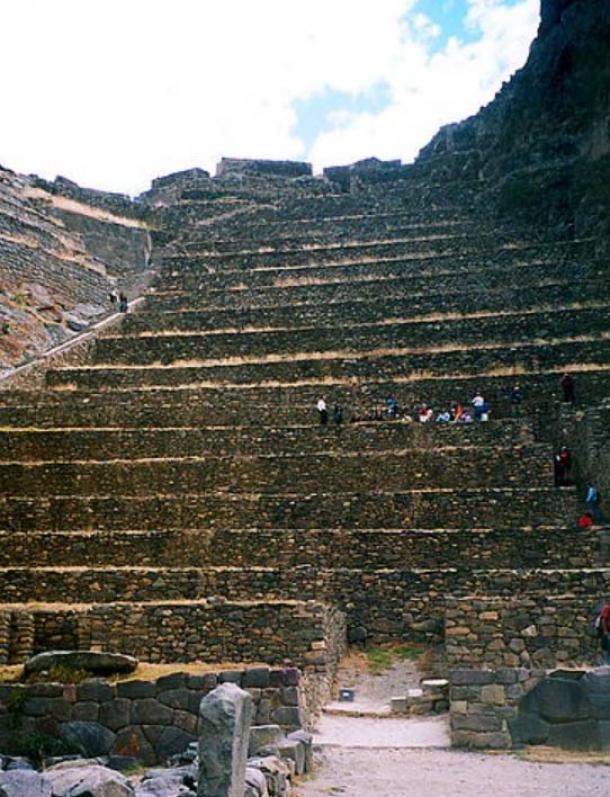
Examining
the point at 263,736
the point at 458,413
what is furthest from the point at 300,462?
the point at 263,736

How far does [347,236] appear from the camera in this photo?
42.5 m

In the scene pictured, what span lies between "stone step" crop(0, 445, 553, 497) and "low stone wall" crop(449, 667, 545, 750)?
11014mm

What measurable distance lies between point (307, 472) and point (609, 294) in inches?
520

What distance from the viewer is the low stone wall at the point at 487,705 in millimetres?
11734

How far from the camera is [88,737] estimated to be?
38.6ft

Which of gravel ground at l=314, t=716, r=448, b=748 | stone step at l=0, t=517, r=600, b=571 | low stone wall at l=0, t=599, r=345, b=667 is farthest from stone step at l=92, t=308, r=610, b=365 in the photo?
gravel ground at l=314, t=716, r=448, b=748

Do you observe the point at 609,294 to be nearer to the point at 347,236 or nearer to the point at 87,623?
the point at 347,236

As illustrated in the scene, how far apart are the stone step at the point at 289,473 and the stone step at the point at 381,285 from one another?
36.5 feet

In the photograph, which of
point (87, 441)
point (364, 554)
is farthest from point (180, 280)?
point (364, 554)

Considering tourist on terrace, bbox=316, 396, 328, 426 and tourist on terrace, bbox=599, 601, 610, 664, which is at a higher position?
tourist on terrace, bbox=316, 396, 328, 426

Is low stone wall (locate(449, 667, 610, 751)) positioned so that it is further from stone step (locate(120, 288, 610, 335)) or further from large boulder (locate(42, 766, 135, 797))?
stone step (locate(120, 288, 610, 335))

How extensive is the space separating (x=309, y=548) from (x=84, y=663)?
888cm

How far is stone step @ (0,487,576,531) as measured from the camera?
2134cm

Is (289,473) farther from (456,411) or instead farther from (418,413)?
(456,411)
